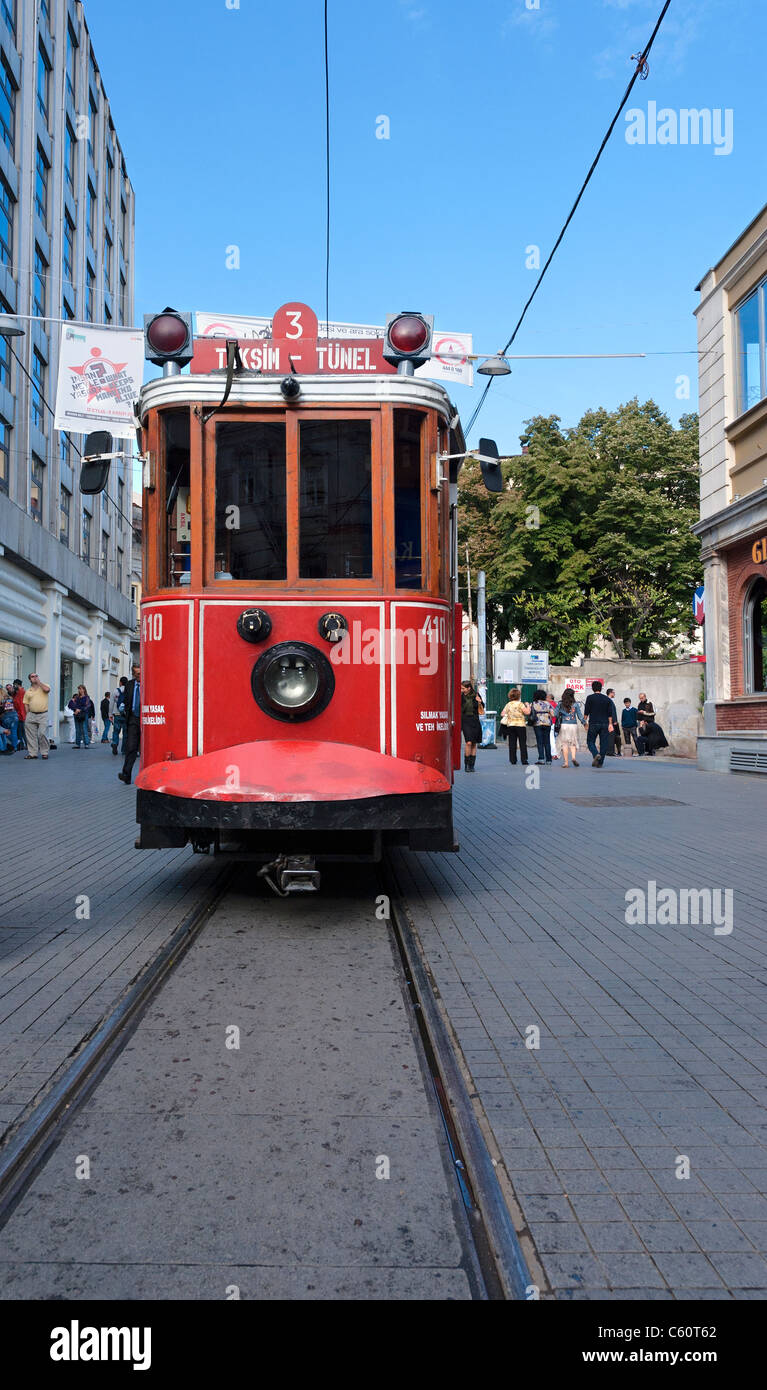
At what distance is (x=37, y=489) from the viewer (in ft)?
102

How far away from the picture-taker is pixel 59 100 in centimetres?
3272

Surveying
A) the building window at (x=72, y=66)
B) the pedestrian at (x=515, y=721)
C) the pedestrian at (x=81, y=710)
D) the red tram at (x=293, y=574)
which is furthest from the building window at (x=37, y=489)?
the red tram at (x=293, y=574)

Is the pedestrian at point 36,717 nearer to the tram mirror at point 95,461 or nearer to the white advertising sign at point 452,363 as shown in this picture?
the white advertising sign at point 452,363

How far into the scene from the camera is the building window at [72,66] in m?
35.4

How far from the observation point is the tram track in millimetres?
2688

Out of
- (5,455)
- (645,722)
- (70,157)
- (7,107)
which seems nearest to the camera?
A: (645,722)

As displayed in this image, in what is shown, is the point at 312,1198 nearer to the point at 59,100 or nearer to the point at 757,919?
the point at 757,919

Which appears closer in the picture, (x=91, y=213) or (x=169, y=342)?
(x=169, y=342)

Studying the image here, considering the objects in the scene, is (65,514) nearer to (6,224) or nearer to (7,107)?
(6,224)

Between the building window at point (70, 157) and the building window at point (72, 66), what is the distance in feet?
3.96

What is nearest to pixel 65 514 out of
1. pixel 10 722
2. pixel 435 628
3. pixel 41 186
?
pixel 41 186

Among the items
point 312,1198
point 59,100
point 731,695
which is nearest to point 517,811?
point 731,695

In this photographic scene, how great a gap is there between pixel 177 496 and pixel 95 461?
0.60m

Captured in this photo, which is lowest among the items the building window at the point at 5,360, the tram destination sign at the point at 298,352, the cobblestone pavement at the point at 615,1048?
the cobblestone pavement at the point at 615,1048
